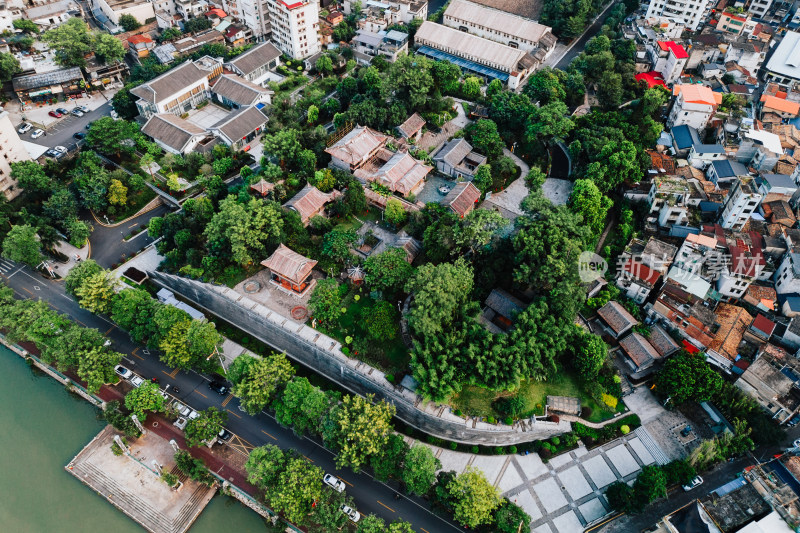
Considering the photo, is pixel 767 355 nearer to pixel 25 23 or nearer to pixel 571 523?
pixel 571 523

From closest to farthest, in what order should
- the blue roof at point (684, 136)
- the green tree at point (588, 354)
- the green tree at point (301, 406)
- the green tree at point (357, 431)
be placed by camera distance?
the green tree at point (357, 431) → the green tree at point (301, 406) → the green tree at point (588, 354) → the blue roof at point (684, 136)

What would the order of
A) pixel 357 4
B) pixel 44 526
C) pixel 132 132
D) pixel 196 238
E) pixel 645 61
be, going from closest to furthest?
pixel 44 526, pixel 196 238, pixel 132 132, pixel 645 61, pixel 357 4

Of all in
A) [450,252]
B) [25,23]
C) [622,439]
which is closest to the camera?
[622,439]

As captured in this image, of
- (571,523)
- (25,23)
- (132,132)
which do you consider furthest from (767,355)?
(25,23)

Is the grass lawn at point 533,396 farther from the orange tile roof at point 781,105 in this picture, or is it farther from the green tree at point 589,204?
the orange tile roof at point 781,105

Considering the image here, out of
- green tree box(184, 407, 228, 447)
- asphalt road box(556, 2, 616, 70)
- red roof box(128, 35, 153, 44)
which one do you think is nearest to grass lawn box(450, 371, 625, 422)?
green tree box(184, 407, 228, 447)

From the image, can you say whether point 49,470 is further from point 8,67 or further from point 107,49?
point 107,49

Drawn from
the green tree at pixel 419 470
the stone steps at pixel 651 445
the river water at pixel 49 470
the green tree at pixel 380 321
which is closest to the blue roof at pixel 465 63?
the green tree at pixel 380 321
